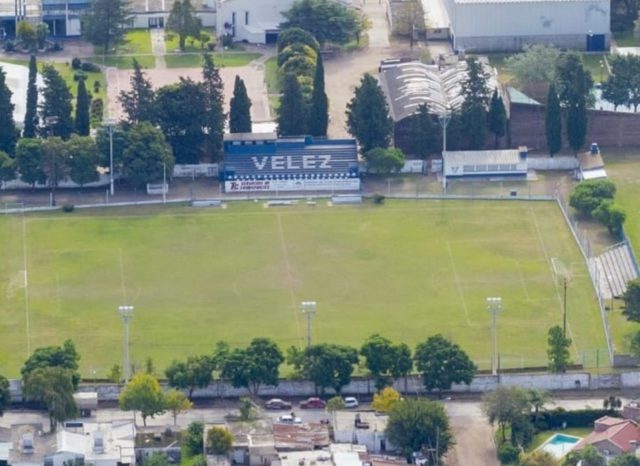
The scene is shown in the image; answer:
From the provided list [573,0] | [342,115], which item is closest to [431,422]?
[342,115]

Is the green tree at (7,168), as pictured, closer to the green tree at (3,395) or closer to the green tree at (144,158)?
the green tree at (144,158)

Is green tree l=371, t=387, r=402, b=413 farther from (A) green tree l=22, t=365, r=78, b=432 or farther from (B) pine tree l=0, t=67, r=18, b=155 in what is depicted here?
(B) pine tree l=0, t=67, r=18, b=155

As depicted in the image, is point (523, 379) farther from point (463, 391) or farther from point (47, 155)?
point (47, 155)

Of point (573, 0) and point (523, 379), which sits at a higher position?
point (573, 0)

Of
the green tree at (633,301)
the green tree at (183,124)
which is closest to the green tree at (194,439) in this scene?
the green tree at (633,301)

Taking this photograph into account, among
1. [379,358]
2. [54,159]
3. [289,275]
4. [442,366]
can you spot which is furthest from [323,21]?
[442,366]

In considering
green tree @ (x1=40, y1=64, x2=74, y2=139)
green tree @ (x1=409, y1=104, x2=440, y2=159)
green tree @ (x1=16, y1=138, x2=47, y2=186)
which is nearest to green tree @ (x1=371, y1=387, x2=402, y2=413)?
green tree @ (x1=409, y1=104, x2=440, y2=159)

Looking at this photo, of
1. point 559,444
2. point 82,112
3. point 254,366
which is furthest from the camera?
point 82,112

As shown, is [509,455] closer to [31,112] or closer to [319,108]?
[319,108]
